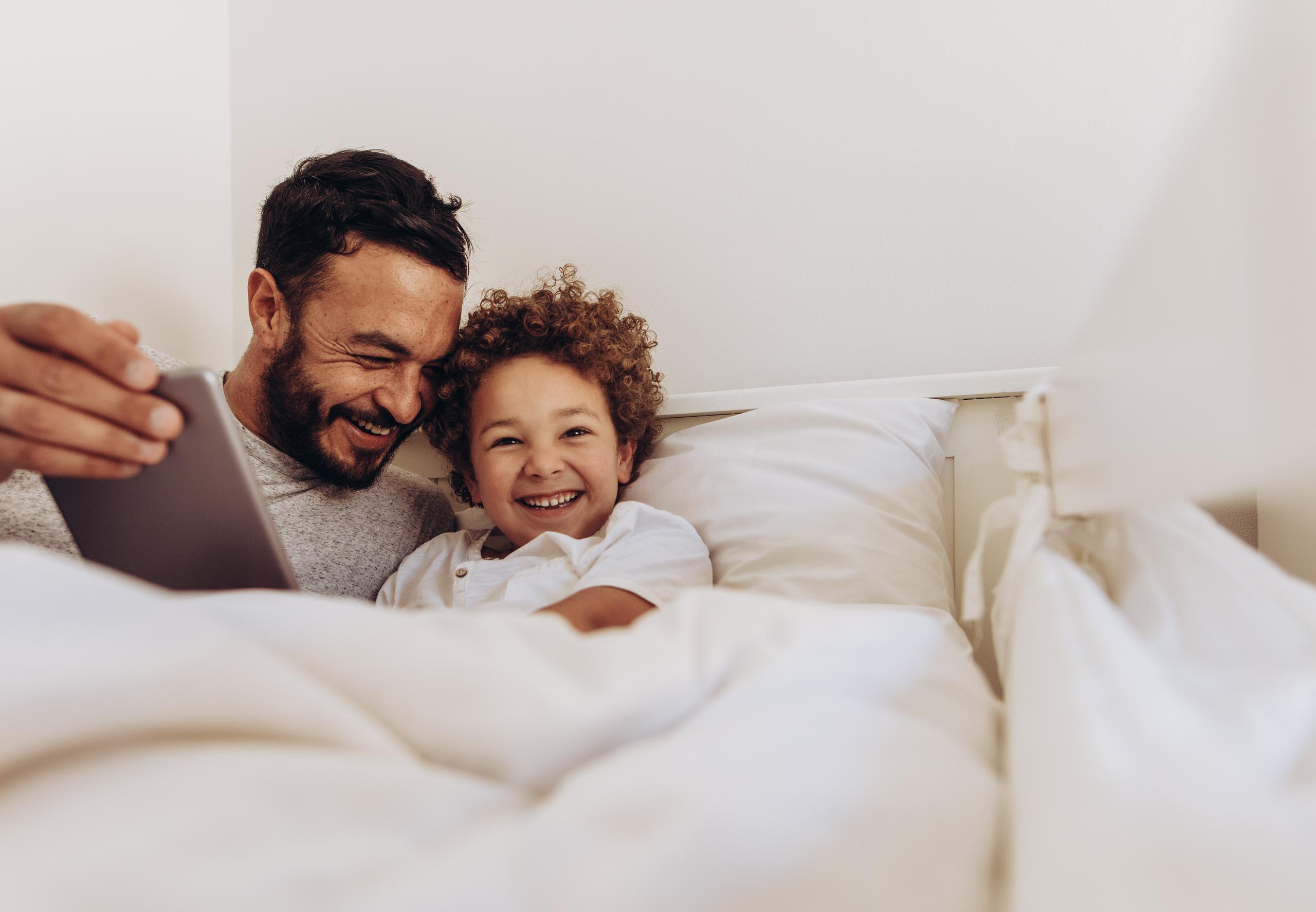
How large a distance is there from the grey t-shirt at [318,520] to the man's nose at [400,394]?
0.39 feet

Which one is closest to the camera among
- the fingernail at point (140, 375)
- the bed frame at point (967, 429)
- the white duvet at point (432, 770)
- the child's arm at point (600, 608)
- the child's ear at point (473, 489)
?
the white duvet at point (432, 770)

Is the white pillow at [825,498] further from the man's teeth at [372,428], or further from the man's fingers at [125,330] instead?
the man's fingers at [125,330]

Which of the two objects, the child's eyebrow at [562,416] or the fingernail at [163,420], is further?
the child's eyebrow at [562,416]

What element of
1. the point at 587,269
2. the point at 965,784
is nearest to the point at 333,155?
the point at 587,269

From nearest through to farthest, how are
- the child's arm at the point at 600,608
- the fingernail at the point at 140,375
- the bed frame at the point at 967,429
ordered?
the fingernail at the point at 140,375 → the child's arm at the point at 600,608 → the bed frame at the point at 967,429

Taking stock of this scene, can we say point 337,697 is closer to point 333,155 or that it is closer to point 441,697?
point 441,697

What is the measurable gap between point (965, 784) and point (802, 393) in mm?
734

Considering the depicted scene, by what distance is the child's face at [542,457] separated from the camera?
1.02 m

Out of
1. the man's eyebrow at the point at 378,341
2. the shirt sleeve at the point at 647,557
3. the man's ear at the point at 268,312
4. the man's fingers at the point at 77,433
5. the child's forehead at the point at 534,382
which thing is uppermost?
the man's ear at the point at 268,312

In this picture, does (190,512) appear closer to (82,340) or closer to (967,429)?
(82,340)

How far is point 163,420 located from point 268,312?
61cm

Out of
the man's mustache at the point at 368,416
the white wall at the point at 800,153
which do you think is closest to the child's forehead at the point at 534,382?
the man's mustache at the point at 368,416

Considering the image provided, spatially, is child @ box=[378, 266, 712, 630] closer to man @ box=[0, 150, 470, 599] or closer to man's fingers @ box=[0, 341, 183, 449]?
man @ box=[0, 150, 470, 599]

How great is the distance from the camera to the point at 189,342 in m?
1.48
